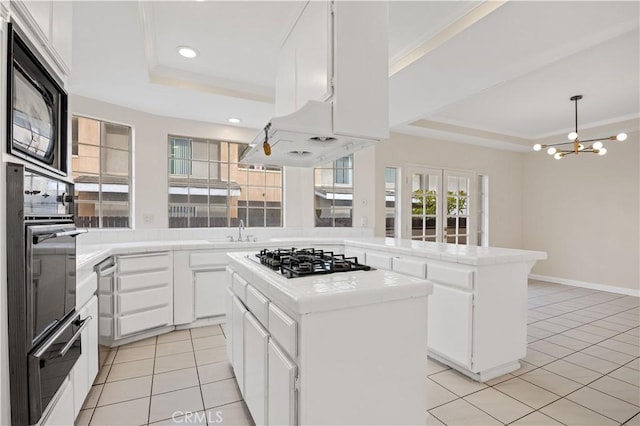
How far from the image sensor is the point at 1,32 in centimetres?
95

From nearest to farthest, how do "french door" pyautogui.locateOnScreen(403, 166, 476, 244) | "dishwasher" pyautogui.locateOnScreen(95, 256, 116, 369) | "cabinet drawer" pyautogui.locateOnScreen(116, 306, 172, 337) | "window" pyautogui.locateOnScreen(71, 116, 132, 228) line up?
"dishwasher" pyautogui.locateOnScreen(95, 256, 116, 369)
"cabinet drawer" pyautogui.locateOnScreen(116, 306, 172, 337)
"window" pyautogui.locateOnScreen(71, 116, 132, 228)
"french door" pyautogui.locateOnScreen(403, 166, 476, 244)

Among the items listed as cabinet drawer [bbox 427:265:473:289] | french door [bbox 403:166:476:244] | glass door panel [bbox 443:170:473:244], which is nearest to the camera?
cabinet drawer [bbox 427:265:473:289]

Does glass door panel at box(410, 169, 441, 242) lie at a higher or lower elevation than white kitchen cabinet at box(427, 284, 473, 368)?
higher

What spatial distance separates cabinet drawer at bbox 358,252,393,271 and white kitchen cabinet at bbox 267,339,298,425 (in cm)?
178

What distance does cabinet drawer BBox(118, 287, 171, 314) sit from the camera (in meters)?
2.90

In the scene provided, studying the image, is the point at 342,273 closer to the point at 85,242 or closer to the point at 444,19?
the point at 444,19

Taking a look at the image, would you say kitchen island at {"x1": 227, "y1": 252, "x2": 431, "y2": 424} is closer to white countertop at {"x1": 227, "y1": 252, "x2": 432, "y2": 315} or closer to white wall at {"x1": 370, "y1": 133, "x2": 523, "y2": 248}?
white countertop at {"x1": 227, "y1": 252, "x2": 432, "y2": 315}

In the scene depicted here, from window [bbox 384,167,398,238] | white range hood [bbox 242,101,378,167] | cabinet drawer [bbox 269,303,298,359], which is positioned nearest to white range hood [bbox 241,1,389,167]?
white range hood [bbox 242,101,378,167]

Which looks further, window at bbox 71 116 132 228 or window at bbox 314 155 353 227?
window at bbox 314 155 353 227

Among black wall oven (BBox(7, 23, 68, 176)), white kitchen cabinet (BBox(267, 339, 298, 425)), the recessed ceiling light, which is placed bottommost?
white kitchen cabinet (BBox(267, 339, 298, 425))

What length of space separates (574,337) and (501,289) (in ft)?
5.26

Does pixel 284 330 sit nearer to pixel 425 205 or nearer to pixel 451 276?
pixel 451 276

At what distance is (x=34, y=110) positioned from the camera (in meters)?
1.18

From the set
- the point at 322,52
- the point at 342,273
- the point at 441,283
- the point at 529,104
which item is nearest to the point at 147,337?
the point at 342,273
